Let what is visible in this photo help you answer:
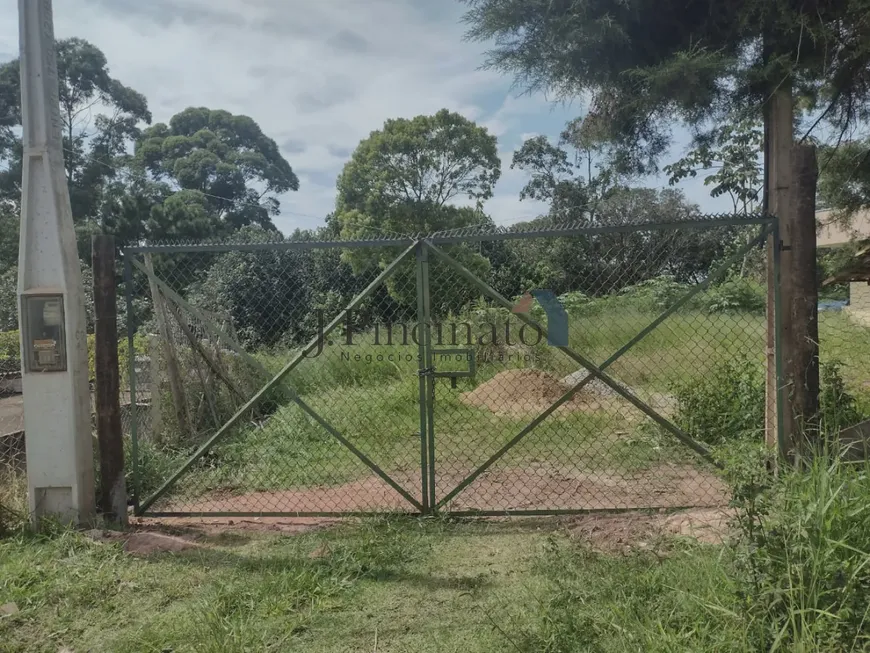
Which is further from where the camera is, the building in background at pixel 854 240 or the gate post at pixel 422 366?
the building in background at pixel 854 240

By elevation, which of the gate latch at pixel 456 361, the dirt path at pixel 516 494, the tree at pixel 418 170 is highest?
the tree at pixel 418 170

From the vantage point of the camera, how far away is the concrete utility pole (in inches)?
144

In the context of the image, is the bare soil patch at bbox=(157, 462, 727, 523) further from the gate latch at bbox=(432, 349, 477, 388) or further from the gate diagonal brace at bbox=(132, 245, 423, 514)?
the gate latch at bbox=(432, 349, 477, 388)

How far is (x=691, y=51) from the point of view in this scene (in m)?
3.47

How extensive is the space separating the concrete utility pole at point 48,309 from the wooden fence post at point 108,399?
0.35 feet

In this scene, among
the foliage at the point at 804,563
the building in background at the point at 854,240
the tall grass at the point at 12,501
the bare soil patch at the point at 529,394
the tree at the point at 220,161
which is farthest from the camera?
the tree at the point at 220,161

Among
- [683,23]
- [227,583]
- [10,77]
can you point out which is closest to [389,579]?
[227,583]

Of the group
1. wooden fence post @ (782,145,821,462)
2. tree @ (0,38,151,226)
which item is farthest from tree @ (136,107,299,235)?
wooden fence post @ (782,145,821,462)

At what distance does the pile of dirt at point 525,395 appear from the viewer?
24.0 feet

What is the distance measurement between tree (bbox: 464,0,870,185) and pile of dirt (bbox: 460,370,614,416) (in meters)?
3.94

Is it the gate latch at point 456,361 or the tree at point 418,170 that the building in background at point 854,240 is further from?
the tree at point 418,170

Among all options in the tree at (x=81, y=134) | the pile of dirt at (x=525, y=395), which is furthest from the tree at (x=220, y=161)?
the pile of dirt at (x=525, y=395)

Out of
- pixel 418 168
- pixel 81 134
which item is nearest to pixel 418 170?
pixel 418 168

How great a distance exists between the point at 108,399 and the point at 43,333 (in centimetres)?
56
